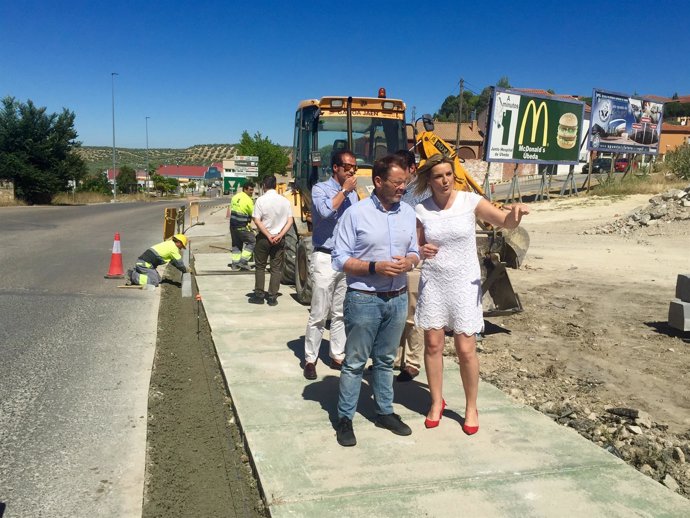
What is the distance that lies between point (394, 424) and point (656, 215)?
18.7m

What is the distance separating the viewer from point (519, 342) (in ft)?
24.0

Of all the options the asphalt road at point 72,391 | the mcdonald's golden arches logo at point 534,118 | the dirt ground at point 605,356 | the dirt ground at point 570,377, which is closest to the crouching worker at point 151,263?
the dirt ground at point 570,377

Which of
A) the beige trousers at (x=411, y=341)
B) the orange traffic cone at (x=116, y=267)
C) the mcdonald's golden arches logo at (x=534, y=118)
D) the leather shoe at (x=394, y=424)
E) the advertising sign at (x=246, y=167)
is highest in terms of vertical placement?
the mcdonald's golden arches logo at (x=534, y=118)

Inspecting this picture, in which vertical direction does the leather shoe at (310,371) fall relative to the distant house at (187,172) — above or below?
above

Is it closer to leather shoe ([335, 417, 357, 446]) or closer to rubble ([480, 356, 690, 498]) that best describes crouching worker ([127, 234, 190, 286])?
rubble ([480, 356, 690, 498])

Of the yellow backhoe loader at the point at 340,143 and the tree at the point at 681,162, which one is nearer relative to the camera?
the yellow backhoe loader at the point at 340,143

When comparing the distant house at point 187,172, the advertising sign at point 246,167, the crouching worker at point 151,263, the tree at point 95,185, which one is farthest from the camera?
the distant house at point 187,172

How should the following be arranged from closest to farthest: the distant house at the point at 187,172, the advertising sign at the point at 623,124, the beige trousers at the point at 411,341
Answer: the beige trousers at the point at 411,341 < the advertising sign at the point at 623,124 < the distant house at the point at 187,172

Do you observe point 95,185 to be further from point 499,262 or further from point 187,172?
point 187,172

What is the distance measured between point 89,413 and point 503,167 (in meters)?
68.2

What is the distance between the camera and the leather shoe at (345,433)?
4148 millimetres

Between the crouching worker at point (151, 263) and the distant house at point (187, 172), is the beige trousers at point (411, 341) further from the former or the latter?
the distant house at point (187, 172)

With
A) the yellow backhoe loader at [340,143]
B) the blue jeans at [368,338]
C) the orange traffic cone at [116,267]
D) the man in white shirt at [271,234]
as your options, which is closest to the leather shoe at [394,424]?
the blue jeans at [368,338]

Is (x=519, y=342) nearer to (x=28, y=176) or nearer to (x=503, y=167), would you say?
(x=28, y=176)
